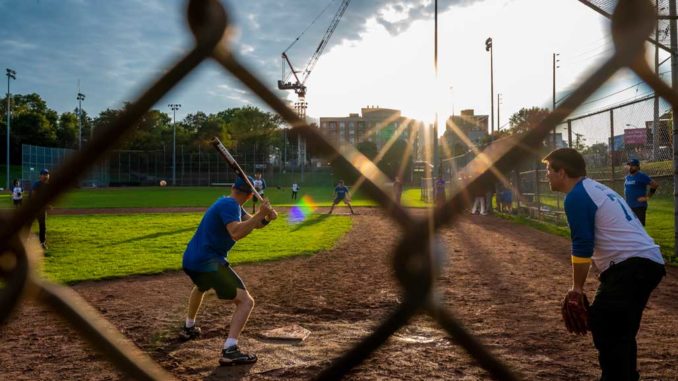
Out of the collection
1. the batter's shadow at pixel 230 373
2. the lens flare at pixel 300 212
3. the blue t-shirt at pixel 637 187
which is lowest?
the batter's shadow at pixel 230 373

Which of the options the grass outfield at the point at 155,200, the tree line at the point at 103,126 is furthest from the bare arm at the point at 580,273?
the grass outfield at the point at 155,200

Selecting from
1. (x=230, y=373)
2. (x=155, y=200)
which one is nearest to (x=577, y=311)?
(x=230, y=373)

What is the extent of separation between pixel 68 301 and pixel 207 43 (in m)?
0.68

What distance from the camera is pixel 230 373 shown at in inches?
155

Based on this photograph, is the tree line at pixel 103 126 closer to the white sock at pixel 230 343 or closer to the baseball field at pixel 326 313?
the baseball field at pixel 326 313

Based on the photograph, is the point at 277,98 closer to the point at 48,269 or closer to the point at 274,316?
the point at 274,316

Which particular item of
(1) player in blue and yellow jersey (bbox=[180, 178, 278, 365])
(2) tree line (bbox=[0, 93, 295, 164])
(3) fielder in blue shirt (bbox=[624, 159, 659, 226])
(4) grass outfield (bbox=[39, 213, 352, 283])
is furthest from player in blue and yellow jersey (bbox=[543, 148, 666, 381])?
(4) grass outfield (bbox=[39, 213, 352, 283])

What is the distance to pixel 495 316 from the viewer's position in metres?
5.33

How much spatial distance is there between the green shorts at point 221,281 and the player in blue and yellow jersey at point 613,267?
9.27ft

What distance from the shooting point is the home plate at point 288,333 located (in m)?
4.72

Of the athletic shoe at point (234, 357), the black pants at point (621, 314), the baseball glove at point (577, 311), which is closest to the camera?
the black pants at point (621, 314)

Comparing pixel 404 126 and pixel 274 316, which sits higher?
pixel 404 126

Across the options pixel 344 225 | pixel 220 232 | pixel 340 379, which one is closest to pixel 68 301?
pixel 340 379

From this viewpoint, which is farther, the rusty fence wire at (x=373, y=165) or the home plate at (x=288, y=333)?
the home plate at (x=288, y=333)
